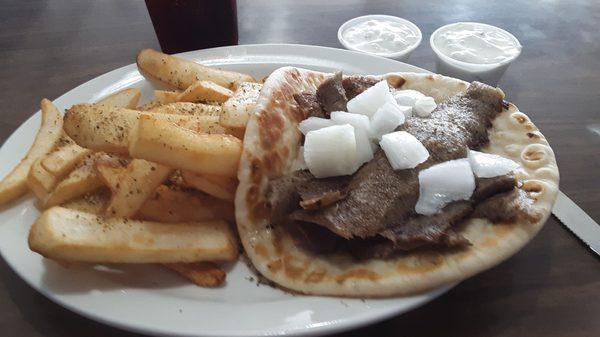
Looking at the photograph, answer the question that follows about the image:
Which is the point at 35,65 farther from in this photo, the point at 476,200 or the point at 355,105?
the point at 476,200

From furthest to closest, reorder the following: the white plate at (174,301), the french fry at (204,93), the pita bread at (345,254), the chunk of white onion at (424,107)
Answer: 1. the french fry at (204,93)
2. the chunk of white onion at (424,107)
3. the pita bread at (345,254)
4. the white plate at (174,301)

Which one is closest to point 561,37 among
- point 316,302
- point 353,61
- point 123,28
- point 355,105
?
point 353,61

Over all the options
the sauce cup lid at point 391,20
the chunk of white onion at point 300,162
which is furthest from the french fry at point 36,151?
the sauce cup lid at point 391,20

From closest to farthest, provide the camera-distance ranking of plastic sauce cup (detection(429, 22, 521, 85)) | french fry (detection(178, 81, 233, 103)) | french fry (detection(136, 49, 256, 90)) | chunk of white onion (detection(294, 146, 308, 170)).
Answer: chunk of white onion (detection(294, 146, 308, 170)) < french fry (detection(178, 81, 233, 103)) < french fry (detection(136, 49, 256, 90)) < plastic sauce cup (detection(429, 22, 521, 85))

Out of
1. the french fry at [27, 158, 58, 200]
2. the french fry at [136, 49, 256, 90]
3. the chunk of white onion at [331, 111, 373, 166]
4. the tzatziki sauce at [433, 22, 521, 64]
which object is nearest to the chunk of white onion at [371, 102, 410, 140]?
the chunk of white onion at [331, 111, 373, 166]

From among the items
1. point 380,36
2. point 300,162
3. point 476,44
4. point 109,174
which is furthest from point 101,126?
point 476,44

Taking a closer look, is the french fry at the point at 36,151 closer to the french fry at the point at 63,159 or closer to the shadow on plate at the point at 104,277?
the french fry at the point at 63,159

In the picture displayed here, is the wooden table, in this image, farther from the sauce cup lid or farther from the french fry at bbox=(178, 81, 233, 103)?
the french fry at bbox=(178, 81, 233, 103)
